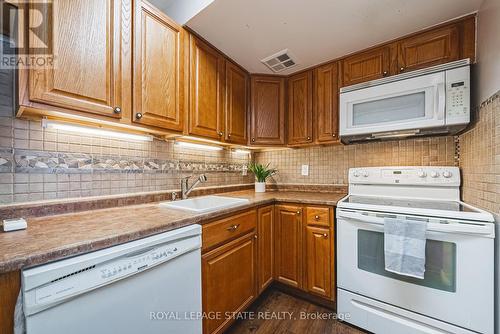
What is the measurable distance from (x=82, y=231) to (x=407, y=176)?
2205 millimetres

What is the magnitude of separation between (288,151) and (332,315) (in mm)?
1672

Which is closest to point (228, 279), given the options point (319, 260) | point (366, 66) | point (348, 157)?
point (319, 260)

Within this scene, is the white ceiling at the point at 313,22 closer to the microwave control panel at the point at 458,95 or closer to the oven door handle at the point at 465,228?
the microwave control panel at the point at 458,95

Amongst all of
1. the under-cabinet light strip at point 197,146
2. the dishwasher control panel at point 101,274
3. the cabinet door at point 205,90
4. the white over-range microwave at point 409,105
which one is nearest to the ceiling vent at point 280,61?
the cabinet door at point 205,90

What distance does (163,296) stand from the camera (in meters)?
0.95

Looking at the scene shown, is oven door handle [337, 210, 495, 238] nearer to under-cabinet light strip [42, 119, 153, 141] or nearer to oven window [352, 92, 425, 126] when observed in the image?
oven window [352, 92, 425, 126]

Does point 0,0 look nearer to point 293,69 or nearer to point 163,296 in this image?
point 163,296

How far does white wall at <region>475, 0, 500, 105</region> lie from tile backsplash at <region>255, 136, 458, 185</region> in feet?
1.66

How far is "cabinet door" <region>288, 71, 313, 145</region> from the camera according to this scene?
217cm

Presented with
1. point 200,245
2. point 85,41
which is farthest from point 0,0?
point 200,245

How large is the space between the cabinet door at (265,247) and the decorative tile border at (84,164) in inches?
32.5

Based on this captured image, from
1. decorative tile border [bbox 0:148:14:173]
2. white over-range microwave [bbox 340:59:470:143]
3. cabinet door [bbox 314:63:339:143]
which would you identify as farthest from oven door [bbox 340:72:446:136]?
decorative tile border [bbox 0:148:14:173]

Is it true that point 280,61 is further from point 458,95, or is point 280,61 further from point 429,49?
point 458,95

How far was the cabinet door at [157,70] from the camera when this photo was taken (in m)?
1.25
